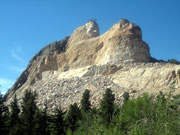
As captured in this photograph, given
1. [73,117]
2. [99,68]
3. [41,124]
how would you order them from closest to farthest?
[41,124]
[73,117]
[99,68]

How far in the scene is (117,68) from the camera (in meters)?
39.8

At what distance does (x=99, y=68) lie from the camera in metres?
40.9

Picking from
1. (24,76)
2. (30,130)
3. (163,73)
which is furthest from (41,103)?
(24,76)

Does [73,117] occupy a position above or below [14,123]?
above

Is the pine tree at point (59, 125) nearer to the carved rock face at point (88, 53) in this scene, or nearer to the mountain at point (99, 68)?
the mountain at point (99, 68)

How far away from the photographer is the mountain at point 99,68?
3366 cm

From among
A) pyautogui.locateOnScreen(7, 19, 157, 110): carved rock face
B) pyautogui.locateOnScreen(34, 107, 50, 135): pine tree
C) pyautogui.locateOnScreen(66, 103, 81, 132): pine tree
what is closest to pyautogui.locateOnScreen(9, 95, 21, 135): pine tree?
pyautogui.locateOnScreen(34, 107, 50, 135): pine tree

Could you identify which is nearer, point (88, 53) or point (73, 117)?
point (73, 117)

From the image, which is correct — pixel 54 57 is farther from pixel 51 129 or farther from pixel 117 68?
pixel 51 129

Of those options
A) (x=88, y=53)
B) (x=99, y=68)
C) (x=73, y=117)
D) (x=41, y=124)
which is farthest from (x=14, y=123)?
(x=88, y=53)

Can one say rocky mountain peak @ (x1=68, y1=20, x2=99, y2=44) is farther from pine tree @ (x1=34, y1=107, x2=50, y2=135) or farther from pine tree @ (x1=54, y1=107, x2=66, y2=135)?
pine tree @ (x1=34, y1=107, x2=50, y2=135)

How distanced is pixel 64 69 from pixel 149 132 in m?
43.4

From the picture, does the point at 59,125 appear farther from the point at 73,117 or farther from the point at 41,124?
the point at 73,117

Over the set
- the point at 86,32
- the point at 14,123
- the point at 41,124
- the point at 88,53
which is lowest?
the point at 41,124
